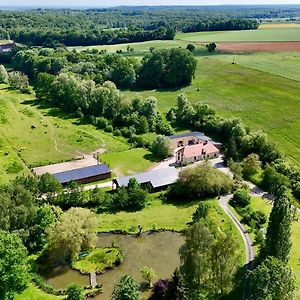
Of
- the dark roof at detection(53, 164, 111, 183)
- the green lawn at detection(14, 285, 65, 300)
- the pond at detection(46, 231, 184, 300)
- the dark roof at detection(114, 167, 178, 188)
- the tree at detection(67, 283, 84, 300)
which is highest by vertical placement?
the dark roof at detection(114, 167, 178, 188)

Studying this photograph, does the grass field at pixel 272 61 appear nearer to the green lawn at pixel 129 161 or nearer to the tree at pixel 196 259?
the green lawn at pixel 129 161

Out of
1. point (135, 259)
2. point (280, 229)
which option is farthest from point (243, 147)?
point (280, 229)

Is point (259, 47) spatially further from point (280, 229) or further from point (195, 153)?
point (280, 229)

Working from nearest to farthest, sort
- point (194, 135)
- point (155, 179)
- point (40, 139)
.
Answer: point (155, 179)
point (194, 135)
point (40, 139)

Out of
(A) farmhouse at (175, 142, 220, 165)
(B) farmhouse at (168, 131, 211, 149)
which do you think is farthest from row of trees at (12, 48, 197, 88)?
(A) farmhouse at (175, 142, 220, 165)

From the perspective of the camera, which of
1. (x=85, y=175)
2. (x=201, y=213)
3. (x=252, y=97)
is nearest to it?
(x=201, y=213)

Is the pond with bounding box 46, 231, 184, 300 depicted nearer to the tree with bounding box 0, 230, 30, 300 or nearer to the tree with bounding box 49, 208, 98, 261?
the tree with bounding box 49, 208, 98, 261
